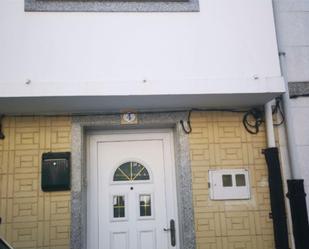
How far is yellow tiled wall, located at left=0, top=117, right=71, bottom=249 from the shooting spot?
416cm

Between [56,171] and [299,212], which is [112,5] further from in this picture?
[299,212]

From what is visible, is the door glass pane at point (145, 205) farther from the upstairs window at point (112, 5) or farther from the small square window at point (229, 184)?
the upstairs window at point (112, 5)

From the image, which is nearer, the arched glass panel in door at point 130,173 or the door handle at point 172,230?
the door handle at point 172,230

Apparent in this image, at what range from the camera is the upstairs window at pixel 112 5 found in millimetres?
4102

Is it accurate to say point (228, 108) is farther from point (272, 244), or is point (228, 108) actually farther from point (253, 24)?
point (272, 244)

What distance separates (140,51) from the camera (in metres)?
4.10

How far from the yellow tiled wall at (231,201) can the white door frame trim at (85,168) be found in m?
0.11

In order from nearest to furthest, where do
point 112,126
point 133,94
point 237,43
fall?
point 133,94 < point 237,43 < point 112,126

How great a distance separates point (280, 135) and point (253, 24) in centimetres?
157

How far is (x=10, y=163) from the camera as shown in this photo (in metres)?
4.30

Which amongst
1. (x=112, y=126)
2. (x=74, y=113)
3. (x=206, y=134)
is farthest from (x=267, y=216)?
(x=74, y=113)

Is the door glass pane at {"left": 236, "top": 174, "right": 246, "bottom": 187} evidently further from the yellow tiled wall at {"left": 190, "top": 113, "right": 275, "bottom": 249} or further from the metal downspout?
the metal downspout

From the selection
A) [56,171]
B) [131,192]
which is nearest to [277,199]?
[131,192]

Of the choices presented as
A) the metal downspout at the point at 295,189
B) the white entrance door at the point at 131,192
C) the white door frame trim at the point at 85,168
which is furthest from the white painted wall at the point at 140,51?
the white entrance door at the point at 131,192
